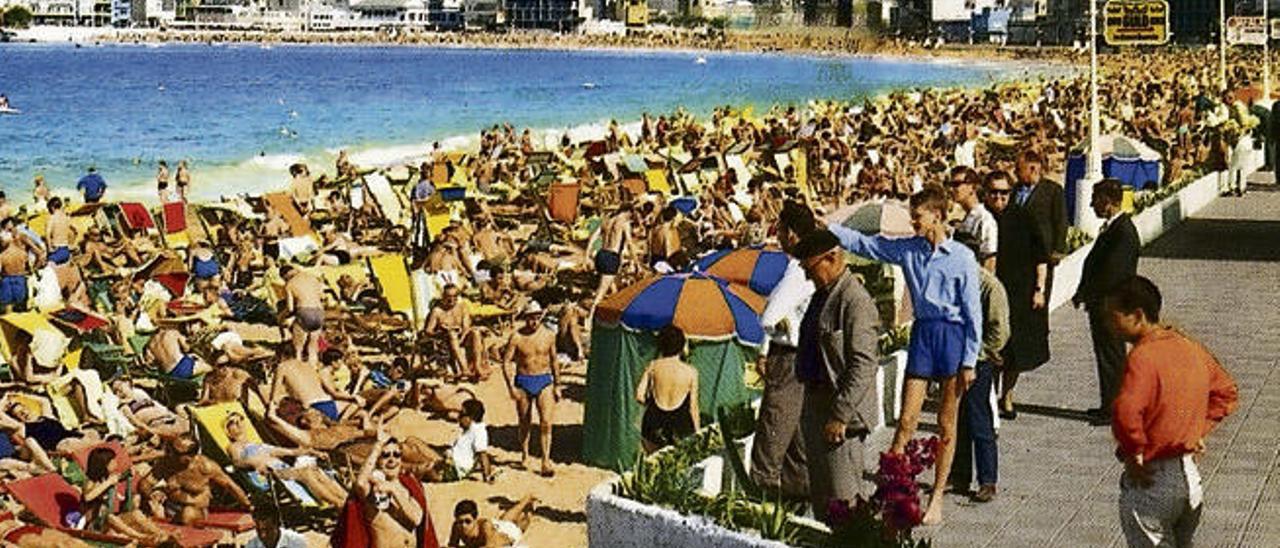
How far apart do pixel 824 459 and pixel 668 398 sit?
2223mm

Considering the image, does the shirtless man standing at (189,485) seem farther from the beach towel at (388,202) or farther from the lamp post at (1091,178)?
the beach towel at (388,202)

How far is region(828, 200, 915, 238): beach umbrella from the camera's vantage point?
29.3 ft

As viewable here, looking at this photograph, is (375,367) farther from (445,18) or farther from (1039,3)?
(445,18)

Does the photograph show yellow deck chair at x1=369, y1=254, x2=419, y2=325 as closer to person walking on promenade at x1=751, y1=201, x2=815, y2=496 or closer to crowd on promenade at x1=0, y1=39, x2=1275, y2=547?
crowd on promenade at x1=0, y1=39, x2=1275, y2=547

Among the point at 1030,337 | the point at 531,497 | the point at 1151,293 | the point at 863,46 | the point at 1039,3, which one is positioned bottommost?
the point at 531,497

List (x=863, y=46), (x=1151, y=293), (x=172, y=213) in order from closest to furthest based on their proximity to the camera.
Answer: (x=1151, y=293), (x=863, y=46), (x=172, y=213)

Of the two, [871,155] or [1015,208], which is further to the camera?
[871,155]

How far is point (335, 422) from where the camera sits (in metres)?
8.80

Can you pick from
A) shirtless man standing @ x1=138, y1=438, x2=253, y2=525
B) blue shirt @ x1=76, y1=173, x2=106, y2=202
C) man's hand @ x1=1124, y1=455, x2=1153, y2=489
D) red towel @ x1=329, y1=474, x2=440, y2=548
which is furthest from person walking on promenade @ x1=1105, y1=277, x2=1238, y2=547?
blue shirt @ x1=76, y1=173, x2=106, y2=202

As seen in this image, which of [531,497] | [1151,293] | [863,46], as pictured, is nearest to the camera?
[1151,293]

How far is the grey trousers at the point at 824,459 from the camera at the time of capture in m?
5.25

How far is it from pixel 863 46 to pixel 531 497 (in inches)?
258

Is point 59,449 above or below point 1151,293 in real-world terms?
below

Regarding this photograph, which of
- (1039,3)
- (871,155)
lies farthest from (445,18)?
(871,155)
